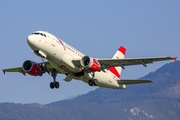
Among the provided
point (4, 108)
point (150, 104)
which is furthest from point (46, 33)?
point (4, 108)

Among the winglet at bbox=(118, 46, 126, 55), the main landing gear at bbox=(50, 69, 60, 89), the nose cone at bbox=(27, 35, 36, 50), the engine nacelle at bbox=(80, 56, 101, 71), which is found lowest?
the main landing gear at bbox=(50, 69, 60, 89)

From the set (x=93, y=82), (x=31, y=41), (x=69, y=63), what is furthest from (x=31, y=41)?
(x=93, y=82)

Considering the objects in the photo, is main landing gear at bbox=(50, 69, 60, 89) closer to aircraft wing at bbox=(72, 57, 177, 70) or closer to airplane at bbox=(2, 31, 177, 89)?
airplane at bbox=(2, 31, 177, 89)

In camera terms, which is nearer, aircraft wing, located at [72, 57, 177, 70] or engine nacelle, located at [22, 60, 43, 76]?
aircraft wing, located at [72, 57, 177, 70]

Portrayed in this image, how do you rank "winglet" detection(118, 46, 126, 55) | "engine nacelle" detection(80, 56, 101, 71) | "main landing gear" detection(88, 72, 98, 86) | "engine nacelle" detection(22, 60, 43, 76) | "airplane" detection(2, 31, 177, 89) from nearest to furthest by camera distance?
"airplane" detection(2, 31, 177, 89)
"engine nacelle" detection(80, 56, 101, 71)
"main landing gear" detection(88, 72, 98, 86)
"engine nacelle" detection(22, 60, 43, 76)
"winglet" detection(118, 46, 126, 55)

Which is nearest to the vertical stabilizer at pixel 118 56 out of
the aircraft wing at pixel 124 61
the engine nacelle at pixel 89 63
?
the aircraft wing at pixel 124 61

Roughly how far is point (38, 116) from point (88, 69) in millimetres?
113841

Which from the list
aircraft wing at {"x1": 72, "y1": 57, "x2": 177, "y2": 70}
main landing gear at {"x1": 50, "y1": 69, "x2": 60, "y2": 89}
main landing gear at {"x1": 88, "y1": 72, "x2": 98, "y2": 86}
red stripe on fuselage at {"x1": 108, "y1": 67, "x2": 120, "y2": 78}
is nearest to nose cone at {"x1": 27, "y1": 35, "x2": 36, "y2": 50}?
aircraft wing at {"x1": 72, "y1": 57, "x2": 177, "y2": 70}

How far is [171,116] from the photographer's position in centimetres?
12988

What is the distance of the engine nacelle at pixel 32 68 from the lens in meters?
60.5

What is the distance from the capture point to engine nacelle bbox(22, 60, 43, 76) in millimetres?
60500

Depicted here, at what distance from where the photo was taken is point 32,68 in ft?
198

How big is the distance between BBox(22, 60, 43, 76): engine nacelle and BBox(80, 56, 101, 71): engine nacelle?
19.8ft

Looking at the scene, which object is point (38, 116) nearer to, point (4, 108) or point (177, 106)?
point (4, 108)
